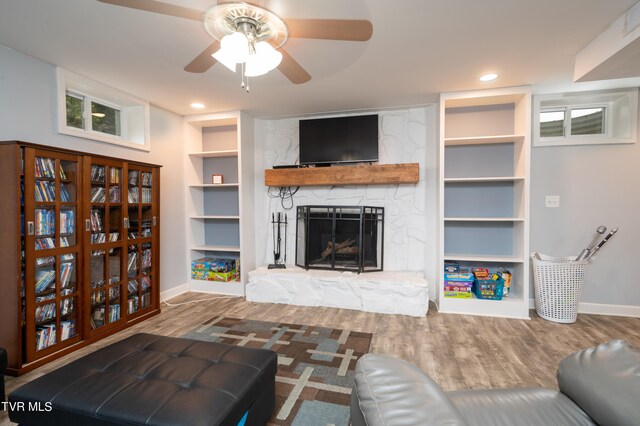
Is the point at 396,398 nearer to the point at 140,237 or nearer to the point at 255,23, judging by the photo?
the point at 255,23

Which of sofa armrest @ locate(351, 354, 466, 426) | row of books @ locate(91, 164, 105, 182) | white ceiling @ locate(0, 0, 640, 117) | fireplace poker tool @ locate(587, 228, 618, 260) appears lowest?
sofa armrest @ locate(351, 354, 466, 426)

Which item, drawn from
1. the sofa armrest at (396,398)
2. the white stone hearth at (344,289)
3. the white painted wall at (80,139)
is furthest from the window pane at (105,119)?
the sofa armrest at (396,398)

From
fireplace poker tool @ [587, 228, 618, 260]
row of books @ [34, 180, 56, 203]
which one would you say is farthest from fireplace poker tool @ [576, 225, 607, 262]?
row of books @ [34, 180, 56, 203]

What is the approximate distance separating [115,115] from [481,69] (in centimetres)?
376

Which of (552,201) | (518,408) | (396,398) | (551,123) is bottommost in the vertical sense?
Result: (518,408)

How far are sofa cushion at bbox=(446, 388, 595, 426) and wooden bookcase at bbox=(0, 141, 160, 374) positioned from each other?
109 inches

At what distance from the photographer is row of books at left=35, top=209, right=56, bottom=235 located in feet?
7.14

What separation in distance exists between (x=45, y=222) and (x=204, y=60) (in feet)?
5.64

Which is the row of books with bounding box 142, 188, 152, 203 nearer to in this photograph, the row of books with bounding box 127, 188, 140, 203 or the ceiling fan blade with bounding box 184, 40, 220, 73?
the row of books with bounding box 127, 188, 140, 203

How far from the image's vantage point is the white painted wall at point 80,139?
226 cm

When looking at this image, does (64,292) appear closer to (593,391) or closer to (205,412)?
(205,412)

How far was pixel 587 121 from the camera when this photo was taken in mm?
3254

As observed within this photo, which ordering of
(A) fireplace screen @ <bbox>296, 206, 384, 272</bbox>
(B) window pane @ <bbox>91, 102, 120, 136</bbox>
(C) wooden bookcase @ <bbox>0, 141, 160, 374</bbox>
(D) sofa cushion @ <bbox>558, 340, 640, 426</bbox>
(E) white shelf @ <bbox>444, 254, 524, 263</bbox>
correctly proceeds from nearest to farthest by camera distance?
(D) sofa cushion @ <bbox>558, 340, 640, 426</bbox> < (C) wooden bookcase @ <bbox>0, 141, 160, 374</bbox> < (B) window pane @ <bbox>91, 102, 120, 136</bbox> < (E) white shelf @ <bbox>444, 254, 524, 263</bbox> < (A) fireplace screen @ <bbox>296, 206, 384, 272</bbox>

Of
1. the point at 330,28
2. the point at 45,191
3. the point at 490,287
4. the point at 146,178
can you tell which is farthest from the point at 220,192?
the point at 490,287
